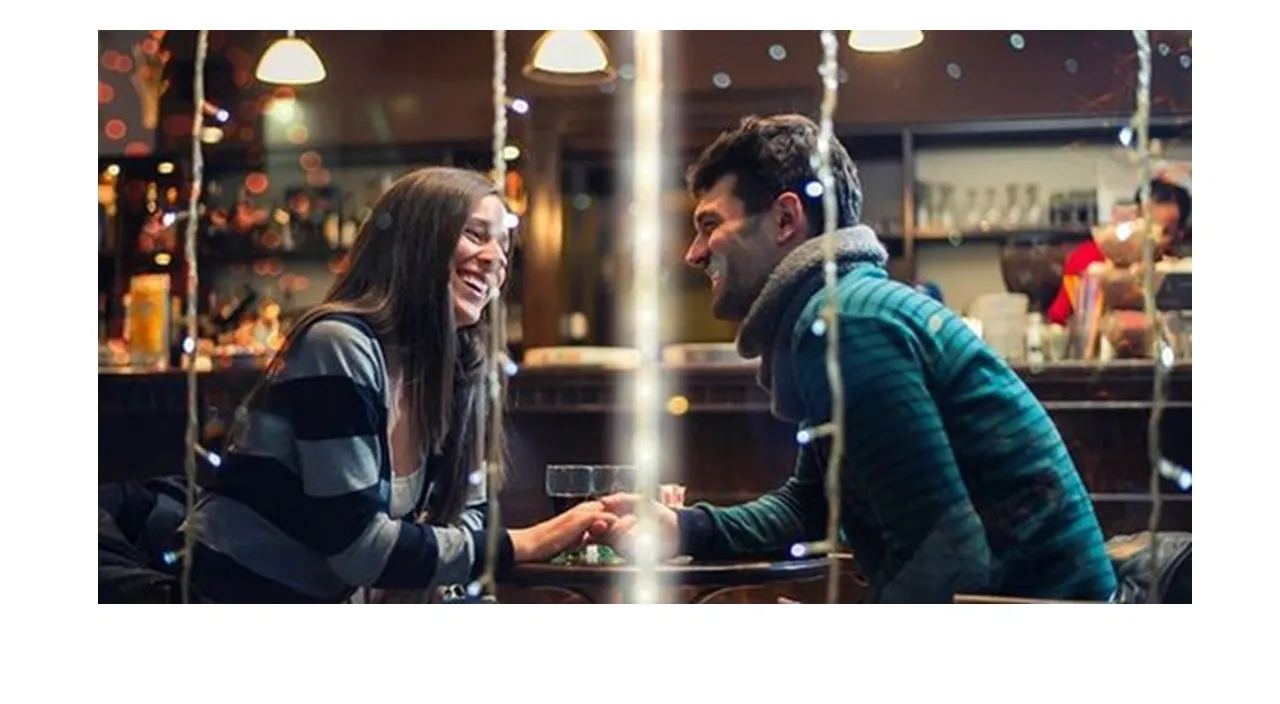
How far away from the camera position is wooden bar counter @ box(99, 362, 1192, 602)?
2.66 meters

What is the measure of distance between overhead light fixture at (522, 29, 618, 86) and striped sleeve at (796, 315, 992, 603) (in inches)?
25.6

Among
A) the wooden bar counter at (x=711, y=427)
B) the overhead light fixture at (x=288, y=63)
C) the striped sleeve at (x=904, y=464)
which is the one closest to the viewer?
the striped sleeve at (x=904, y=464)

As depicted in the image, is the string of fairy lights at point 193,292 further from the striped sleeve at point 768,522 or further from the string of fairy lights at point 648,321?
the striped sleeve at point 768,522

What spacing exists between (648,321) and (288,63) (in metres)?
0.86

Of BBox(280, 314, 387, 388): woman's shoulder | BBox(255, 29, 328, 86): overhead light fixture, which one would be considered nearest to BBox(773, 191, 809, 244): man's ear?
BBox(280, 314, 387, 388): woman's shoulder

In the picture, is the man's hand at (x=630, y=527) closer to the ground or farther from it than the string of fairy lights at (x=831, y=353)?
closer to the ground

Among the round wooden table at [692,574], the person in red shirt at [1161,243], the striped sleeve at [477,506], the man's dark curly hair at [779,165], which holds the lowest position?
the round wooden table at [692,574]

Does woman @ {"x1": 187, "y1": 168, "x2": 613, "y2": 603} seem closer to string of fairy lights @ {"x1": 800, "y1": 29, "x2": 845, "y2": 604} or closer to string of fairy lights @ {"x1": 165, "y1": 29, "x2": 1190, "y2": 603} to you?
string of fairy lights @ {"x1": 165, "y1": 29, "x2": 1190, "y2": 603}

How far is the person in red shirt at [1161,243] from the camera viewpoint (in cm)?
271

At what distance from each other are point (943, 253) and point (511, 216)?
0.81 meters

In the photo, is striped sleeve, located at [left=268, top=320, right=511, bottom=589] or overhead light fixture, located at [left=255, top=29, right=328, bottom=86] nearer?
striped sleeve, located at [left=268, top=320, right=511, bottom=589]

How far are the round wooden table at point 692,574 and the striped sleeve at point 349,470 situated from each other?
0.29 feet

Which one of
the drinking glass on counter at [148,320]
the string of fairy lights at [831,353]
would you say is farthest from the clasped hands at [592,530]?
the drinking glass on counter at [148,320]
